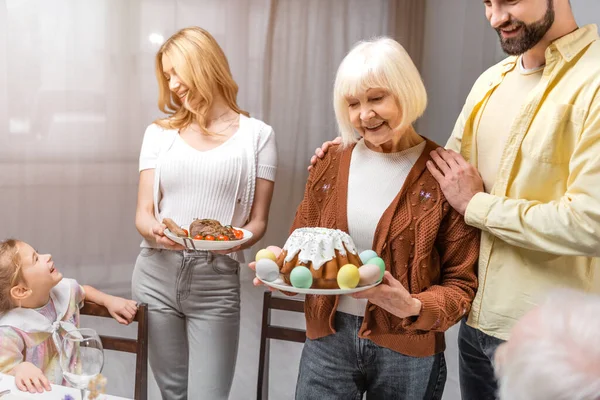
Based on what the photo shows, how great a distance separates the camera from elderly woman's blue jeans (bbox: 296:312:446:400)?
1577mm

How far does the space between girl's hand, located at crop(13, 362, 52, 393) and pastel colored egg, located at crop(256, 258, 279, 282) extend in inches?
22.0

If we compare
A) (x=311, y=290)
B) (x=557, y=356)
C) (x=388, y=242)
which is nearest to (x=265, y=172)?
(x=388, y=242)

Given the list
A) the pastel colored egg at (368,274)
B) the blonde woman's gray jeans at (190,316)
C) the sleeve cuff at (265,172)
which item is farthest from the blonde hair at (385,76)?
the blonde woman's gray jeans at (190,316)

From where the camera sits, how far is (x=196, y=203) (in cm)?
215

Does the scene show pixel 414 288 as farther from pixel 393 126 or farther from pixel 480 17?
pixel 480 17

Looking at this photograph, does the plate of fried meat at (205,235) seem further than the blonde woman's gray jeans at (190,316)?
No

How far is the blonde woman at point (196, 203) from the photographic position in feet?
6.95

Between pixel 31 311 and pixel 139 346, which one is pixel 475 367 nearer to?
pixel 139 346

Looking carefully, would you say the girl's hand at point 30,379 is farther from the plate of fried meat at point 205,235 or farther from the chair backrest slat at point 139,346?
the plate of fried meat at point 205,235

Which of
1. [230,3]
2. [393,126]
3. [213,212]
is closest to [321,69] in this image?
[230,3]

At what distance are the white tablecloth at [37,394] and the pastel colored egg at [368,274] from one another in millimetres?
606

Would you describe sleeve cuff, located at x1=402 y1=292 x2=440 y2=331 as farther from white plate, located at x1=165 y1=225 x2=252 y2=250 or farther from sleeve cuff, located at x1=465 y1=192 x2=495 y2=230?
white plate, located at x1=165 y1=225 x2=252 y2=250

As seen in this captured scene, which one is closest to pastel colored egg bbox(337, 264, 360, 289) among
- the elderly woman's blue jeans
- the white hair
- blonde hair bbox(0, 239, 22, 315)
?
the elderly woman's blue jeans

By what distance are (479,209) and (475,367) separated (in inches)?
17.9
